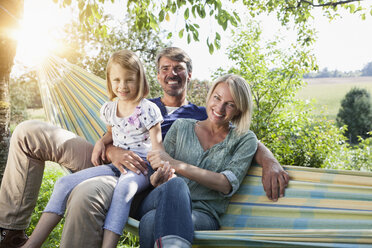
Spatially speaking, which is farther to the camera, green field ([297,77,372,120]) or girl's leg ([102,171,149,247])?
green field ([297,77,372,120])

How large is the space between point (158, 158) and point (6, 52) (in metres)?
1.77

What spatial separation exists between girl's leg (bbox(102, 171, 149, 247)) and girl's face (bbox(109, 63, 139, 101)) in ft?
1.42

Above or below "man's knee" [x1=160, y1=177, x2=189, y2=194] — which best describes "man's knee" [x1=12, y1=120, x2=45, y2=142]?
above

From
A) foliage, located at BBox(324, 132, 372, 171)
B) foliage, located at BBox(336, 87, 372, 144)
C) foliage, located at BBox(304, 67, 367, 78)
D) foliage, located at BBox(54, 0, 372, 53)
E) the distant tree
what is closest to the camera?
foliage, located at BBox(54, 0, 372, 53)

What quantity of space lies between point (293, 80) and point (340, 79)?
1895cm

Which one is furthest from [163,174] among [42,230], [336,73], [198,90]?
[336,73]

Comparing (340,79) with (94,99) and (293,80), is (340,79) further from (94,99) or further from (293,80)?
(94,99)

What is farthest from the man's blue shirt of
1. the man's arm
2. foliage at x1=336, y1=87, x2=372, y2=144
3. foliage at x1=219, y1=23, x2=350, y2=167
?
foliage at x1=336, y1=87, x2=372, y2=144

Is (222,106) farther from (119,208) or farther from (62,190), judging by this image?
(62,190)

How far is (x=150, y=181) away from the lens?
5.65ft

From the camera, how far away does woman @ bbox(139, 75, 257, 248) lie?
1.46 meters

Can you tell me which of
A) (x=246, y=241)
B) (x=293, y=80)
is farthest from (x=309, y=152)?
(x=246, y=241)

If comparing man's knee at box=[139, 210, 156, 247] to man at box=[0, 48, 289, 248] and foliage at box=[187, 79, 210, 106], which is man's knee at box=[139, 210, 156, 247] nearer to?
man at box=[0, 48, 289, 248]

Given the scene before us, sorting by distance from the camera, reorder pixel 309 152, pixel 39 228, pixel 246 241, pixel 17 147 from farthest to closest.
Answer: pixel 309 152 → pixel 17 147 → pixel 39 228 → pixel 246 241
